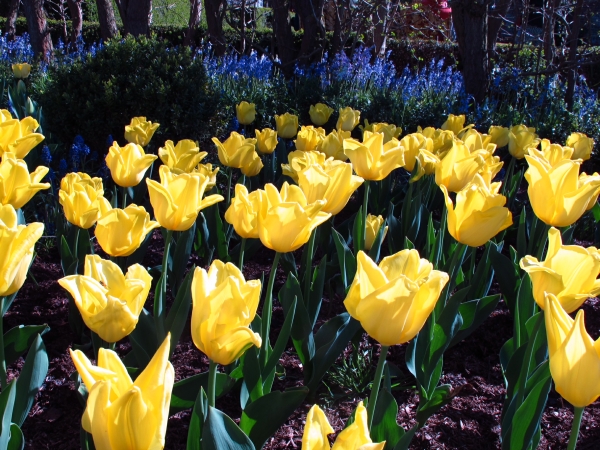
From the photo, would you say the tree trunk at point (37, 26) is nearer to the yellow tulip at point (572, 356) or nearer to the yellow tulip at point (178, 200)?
the yellow tulip at point (178, 200)

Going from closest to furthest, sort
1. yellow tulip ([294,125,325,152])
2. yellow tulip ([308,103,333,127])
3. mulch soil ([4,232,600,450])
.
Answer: mulch soil ([4,232,600,450]) → yellow tulip ([294,125,325,152]) → yellow tulip ([308,103,333,127])

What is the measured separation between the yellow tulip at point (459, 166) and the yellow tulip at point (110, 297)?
1.36m

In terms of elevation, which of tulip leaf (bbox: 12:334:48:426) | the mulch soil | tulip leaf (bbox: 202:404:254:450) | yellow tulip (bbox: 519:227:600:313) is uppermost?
yellow tulip (bbox: 519:227:600:313)

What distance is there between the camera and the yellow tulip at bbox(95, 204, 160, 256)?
167 centimetres

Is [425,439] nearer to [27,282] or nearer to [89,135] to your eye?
[27,282]

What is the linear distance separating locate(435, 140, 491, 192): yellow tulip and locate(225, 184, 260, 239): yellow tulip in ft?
2.91

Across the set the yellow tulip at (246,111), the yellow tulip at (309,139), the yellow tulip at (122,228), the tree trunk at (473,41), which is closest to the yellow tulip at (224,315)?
the yellow tulip at (122,228)

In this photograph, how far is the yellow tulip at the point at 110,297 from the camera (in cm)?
123

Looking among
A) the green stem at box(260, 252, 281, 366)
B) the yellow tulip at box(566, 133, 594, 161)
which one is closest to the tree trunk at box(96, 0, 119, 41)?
the yellow tulip at box(566, 133, 594, 161)

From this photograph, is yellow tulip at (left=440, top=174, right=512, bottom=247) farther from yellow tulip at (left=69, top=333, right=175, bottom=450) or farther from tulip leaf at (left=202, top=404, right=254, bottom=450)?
yellow tulip at (left=69, top=333, right=175, bottom=450)

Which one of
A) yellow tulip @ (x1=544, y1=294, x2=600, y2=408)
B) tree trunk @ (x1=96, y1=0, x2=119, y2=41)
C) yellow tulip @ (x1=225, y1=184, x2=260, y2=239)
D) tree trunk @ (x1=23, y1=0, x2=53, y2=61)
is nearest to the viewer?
yellow tulip @ (x1=544, y1=294, x2=600, y2=408)

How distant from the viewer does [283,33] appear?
7.50m

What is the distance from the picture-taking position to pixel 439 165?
90.2 inches

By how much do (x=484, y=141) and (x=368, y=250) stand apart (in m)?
0.92
